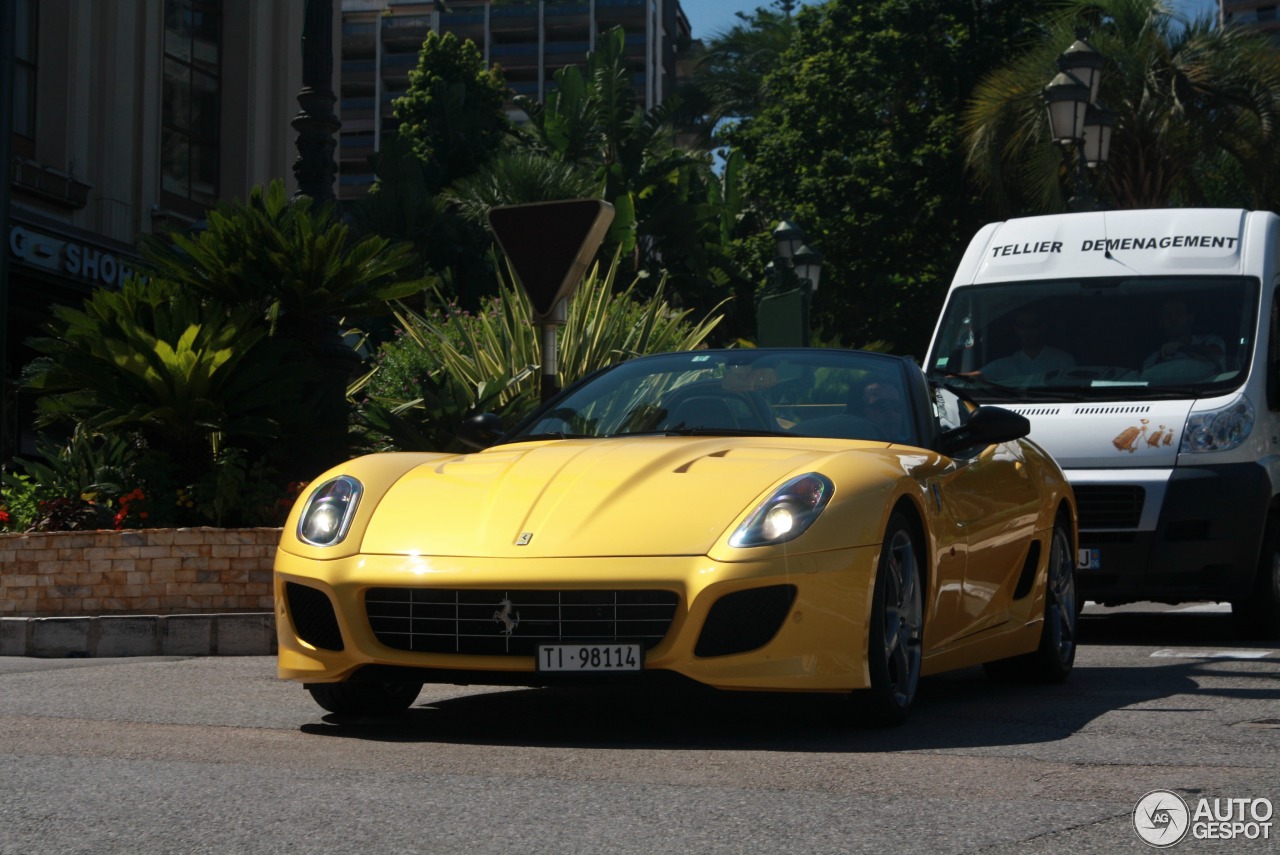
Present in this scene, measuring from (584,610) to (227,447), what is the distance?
21.6 feet

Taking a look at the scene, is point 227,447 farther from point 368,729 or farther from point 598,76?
point 598,76

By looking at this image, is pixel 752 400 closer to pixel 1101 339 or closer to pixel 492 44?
pixel 1101 339

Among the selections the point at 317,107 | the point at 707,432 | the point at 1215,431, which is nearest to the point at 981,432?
the point at 707,432

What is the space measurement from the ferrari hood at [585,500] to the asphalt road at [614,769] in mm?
610

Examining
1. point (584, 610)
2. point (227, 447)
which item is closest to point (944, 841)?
point (584, 610)

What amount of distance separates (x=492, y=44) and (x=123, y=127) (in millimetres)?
83048

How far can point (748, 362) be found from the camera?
7.41 meters

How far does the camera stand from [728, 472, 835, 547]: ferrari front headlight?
5910 millimetres

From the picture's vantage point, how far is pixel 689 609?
579 centimetres

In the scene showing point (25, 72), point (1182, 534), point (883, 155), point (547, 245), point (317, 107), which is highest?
point (883, 155)

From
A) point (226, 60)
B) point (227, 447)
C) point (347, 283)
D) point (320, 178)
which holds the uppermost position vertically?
point (226, 60)

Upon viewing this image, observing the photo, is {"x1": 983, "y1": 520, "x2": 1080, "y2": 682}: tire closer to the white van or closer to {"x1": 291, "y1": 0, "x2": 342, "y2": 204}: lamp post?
the white van

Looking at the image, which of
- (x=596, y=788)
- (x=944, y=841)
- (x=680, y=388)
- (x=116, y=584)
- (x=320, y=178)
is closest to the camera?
(x=944, y=841)

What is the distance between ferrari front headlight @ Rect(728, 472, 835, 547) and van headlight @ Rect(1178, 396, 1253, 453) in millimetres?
5026
